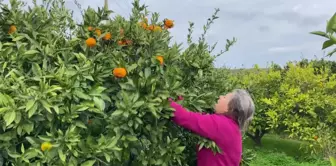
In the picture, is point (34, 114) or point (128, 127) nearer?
point (34, 114)

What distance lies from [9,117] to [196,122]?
3.44 ft

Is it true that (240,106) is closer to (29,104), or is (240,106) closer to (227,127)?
(227,127)

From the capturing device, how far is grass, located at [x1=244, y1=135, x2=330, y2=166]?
28.2ft

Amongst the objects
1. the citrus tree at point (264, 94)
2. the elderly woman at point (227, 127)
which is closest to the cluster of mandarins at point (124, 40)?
the elderly woman at point (227, 127)

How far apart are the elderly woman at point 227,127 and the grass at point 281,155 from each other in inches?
176

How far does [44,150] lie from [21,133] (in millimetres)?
165

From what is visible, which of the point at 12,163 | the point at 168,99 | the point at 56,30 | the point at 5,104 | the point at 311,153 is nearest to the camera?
the point at 5,104

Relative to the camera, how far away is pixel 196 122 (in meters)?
2.71

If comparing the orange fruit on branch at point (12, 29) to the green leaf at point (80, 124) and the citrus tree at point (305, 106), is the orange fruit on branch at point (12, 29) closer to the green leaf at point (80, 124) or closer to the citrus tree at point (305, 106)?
the green leaf at point (80, 124)

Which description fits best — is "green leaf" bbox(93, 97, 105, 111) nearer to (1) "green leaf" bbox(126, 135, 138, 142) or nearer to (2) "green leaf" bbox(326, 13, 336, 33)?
(1) "green leaf" bbox(126, 135, 138, 142)

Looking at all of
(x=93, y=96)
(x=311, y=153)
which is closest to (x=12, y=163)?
(x=93, y=96)

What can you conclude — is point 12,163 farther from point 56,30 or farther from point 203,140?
point 203,140

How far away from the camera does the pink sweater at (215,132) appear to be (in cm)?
266

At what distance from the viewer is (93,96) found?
2434 mm
